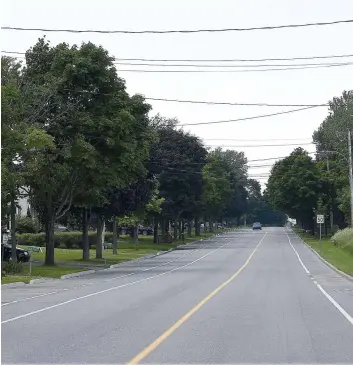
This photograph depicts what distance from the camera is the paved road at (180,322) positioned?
1245cm

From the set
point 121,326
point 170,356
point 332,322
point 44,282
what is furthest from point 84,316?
point 44,282

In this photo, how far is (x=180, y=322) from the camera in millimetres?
17047

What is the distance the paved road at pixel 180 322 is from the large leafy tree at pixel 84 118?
995 cm

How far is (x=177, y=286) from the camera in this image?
3017 cm

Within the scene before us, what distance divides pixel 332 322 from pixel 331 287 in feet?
43.6

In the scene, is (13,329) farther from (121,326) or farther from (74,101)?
(74,101)

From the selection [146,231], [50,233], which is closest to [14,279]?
[50,233]

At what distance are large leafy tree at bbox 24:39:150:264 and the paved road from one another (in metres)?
9.95

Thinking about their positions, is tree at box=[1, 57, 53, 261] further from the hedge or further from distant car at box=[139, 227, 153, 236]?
distant car at box=[139, 227, 153, 236]

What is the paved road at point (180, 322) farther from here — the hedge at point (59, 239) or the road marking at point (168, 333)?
the hedge at point (59, 239)

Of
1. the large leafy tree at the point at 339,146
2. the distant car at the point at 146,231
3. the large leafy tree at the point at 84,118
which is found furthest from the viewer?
the distant car at the point at 146,231

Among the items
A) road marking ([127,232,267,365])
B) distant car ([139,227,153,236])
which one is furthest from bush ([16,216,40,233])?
road marking ([127,232,267,365])

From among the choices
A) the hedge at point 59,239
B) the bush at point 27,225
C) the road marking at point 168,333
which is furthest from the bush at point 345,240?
the road marking at point 168,333

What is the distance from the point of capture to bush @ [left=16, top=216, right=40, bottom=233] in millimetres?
82000
